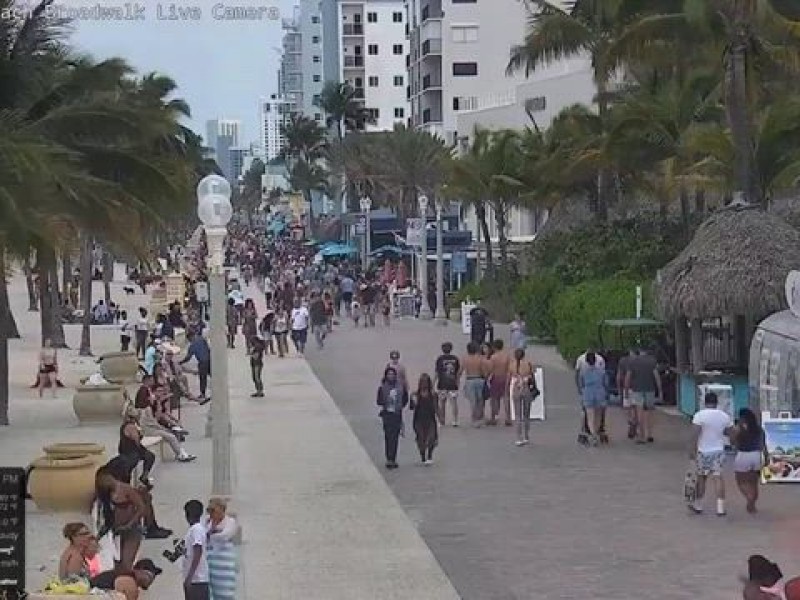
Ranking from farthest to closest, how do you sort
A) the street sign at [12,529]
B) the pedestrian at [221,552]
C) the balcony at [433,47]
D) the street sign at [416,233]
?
the balcony at [433,47] → the street sign at [416,233] → the pedestrian at [221,552] → the street sign at [12,529]

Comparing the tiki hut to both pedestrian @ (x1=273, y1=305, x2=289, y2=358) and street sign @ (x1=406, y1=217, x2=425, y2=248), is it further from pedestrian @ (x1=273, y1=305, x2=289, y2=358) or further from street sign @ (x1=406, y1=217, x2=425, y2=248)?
street sign @ (x1=406, y1=217, x2=425, y2=248)

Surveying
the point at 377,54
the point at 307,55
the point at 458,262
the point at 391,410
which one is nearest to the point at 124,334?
the point at 458,262

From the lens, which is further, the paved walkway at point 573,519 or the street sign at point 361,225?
the street sign at point 361,225

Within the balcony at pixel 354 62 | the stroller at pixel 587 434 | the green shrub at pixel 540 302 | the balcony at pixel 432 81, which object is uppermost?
the balcony at pixel 354 62

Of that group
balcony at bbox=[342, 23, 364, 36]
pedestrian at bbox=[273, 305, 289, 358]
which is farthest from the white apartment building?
pedestrian at bbox=[273, 305, 289, 358]

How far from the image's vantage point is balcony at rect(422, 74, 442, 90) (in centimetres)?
8979

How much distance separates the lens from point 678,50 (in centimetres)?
2744

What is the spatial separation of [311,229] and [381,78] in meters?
15.5

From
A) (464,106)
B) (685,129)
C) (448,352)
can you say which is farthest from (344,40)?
(448,352)

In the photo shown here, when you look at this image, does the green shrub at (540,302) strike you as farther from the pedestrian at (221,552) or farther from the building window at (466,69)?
the building window at (466,69)

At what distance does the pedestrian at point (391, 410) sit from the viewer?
19000 mm

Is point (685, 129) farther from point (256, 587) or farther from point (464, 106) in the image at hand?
point (464, 106)

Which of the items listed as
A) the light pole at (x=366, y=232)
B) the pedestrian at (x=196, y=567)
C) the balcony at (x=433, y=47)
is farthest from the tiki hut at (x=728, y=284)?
the balcony at (x=433, y=47)

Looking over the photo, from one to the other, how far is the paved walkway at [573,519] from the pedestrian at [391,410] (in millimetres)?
289
